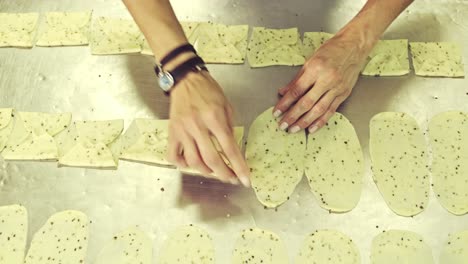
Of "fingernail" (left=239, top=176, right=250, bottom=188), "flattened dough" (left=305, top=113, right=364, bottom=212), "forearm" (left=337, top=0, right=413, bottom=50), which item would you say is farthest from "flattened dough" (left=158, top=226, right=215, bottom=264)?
"forearm" (left=337, top=0, right=413, bottom=50)

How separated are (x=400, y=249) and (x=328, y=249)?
0.16 metres

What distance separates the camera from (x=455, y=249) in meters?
1.03

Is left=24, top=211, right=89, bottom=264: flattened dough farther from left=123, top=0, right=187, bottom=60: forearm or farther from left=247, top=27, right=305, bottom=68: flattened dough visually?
left=247, top=27, right=305, bottom=68: flattened dough

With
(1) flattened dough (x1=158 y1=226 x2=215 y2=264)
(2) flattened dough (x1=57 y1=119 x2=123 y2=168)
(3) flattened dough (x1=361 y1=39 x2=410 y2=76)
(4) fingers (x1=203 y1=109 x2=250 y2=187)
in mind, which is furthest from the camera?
(3) flattened dough (x1=361 y1=39 x2=410 y2=76)

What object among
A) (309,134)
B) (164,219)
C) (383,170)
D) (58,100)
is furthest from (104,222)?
(383,170)

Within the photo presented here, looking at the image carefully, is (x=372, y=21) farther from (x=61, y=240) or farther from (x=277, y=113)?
(x=61, y=240)

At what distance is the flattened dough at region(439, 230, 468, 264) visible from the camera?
1015mm

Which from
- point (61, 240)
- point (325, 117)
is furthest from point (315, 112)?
point (61, 240)

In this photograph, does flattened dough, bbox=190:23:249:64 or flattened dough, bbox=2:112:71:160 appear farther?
flattened dough, bbox=190:23:249:64

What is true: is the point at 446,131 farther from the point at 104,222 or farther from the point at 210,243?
the point at 104,222

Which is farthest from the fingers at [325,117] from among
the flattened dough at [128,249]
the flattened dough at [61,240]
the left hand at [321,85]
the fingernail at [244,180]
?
the flattened dough at [61,240]

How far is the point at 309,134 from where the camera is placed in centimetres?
117

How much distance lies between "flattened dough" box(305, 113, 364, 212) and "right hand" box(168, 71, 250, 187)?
215 millimetres

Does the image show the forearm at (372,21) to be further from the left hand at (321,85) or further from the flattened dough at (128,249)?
the flattened dough at (128,249)
